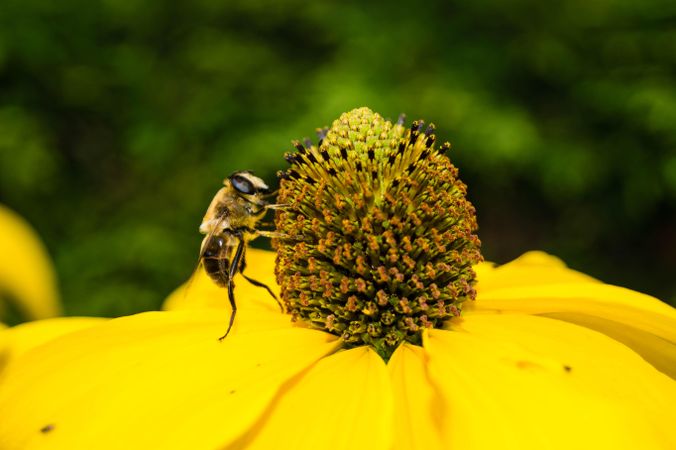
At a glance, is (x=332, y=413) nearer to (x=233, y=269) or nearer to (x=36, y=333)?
(x=233, y=269)

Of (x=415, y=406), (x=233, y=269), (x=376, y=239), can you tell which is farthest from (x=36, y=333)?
(x=415, y=406)

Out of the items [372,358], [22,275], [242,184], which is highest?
[242,184]

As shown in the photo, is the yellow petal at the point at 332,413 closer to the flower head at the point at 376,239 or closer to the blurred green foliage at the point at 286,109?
the flower head at the point at 376,239

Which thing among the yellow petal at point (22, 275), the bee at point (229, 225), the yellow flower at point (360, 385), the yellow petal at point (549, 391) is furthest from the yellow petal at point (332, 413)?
the yellow petal at point (22, 275)

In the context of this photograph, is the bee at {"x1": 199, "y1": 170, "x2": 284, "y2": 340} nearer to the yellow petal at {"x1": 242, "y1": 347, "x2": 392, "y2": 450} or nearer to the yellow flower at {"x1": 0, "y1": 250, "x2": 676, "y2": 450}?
the yellow flower at {"x1": 0, "y1": 250, "x2": 676, "y2": 450}

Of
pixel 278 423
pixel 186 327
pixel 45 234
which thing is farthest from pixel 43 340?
pixel 45 234

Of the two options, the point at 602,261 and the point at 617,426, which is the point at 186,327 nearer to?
the point at 617,426
